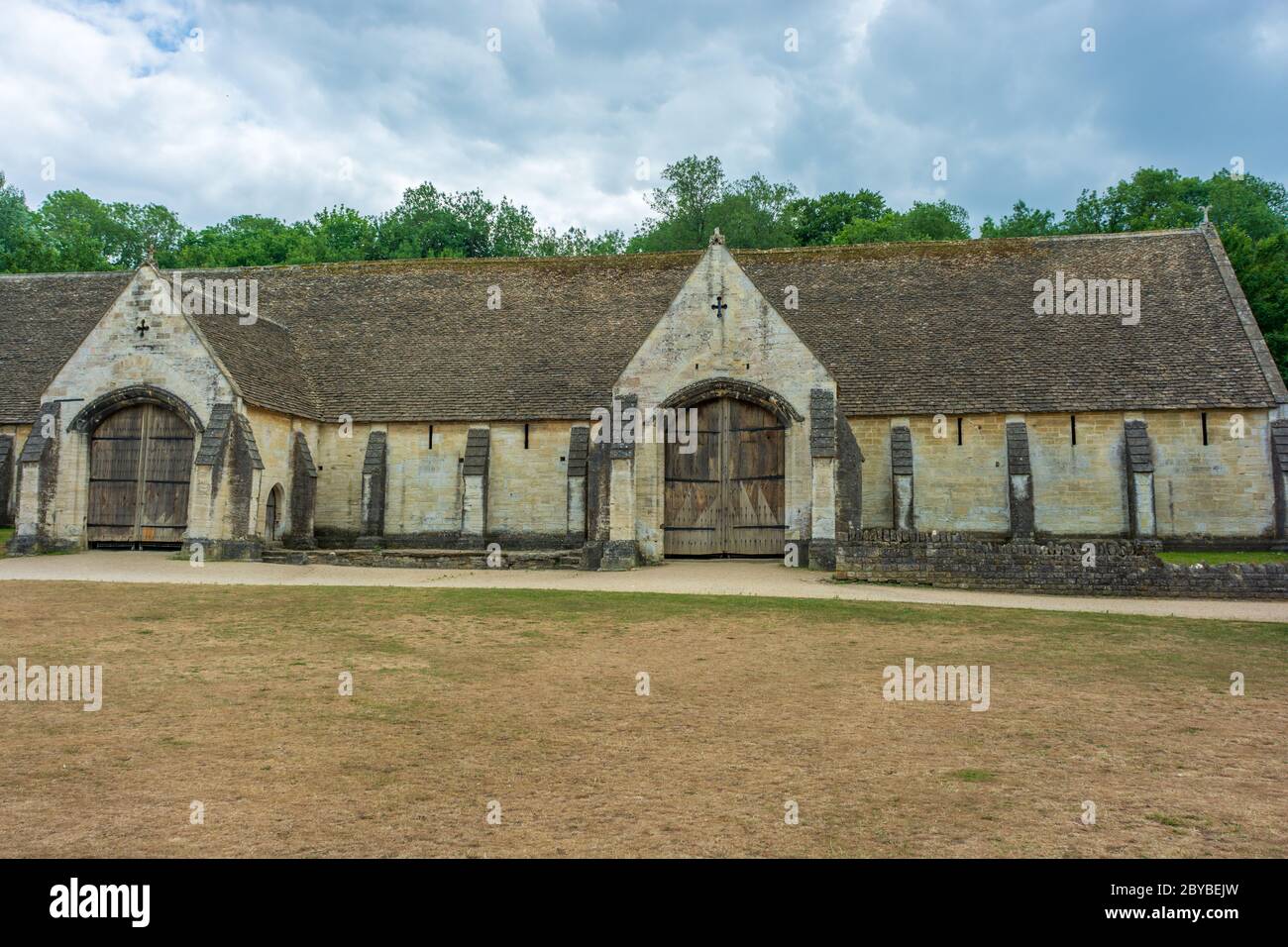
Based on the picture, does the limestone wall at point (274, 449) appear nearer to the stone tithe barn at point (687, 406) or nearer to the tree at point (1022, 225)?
the stone tithe barn at point (687, 406)

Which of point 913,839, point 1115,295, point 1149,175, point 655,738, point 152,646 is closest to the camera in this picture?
point 913,839

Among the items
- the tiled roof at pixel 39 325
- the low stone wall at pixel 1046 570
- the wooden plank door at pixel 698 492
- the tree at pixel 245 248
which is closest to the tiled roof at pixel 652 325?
the tiled roof at pixel 39 325

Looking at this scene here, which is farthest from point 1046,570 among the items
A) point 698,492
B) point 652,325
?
point 652,325

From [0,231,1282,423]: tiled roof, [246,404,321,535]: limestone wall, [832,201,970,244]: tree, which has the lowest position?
[246,404,321,535]: limestone wall

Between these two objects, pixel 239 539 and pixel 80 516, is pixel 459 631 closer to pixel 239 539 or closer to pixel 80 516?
pixel 239 539

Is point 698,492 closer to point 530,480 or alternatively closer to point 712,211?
point 530,480

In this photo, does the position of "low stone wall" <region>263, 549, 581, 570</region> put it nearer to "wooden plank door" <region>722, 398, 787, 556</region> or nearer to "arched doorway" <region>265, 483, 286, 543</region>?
"arched doorway" <region>265, 483, 286, 543</region>

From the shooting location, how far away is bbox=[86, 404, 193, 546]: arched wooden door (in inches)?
1124

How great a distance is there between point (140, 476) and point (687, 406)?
17.1 metres

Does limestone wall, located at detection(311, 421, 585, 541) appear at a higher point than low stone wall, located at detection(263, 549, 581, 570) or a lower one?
higher

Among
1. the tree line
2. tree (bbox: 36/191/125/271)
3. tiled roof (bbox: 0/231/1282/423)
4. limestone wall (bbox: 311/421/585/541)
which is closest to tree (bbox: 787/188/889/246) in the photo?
the tree line
